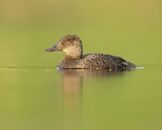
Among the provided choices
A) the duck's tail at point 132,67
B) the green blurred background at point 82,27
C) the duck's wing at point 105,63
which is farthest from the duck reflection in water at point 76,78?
the green blurred background at point 82,27

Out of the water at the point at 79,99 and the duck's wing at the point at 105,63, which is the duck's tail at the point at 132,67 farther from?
the water at the point at 79,99

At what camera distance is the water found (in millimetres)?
12609

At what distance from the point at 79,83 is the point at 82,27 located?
1587 centimetres

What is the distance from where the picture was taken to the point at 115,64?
18.6 metres

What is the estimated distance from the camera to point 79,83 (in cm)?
1639

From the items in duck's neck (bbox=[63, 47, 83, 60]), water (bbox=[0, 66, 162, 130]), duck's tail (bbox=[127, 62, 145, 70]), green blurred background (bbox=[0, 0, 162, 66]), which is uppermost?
green blurred background (bbox=[0, 0, 162, 66])

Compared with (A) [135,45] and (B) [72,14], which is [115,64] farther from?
(B) [72,14]

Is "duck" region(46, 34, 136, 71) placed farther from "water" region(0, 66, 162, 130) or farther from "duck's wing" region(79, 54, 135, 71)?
"water" region(0, 66, 162, 130)

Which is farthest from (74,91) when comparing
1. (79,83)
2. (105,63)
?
(105,63)

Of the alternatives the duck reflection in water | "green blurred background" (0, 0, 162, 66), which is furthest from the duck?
"green blurred background" (0, 0, 162, 66)

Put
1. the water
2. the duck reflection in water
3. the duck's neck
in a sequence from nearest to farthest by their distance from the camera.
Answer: the water, the duck reflection in water, the duck's neck

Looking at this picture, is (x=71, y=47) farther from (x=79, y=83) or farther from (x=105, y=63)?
(x=79, y=83)

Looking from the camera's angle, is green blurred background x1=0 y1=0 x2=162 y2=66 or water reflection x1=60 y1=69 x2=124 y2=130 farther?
green blurred background x1=0 y1=0 x2=162 y2=66

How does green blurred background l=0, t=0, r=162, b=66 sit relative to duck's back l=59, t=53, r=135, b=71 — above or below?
above
